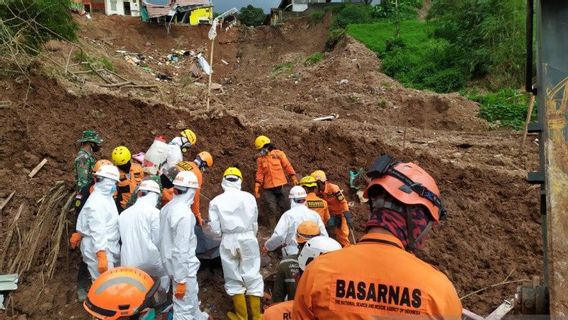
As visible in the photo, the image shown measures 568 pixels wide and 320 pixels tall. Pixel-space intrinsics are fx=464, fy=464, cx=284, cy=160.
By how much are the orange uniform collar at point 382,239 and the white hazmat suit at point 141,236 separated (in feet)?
13.0

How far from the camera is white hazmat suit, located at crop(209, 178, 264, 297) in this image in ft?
18.3

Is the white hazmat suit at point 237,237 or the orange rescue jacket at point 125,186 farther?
the orange rescue jacket at point 125,186

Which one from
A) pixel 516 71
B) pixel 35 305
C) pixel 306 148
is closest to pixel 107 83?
pixel 306 148

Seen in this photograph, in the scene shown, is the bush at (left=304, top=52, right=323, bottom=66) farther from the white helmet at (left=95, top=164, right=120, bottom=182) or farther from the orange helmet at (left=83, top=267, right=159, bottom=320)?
the orange helmet at (left=83, top=267, right=159, bottom=320)

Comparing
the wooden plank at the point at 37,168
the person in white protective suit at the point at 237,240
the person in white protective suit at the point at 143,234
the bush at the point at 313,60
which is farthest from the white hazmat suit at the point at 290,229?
the bush at the point at 313,60

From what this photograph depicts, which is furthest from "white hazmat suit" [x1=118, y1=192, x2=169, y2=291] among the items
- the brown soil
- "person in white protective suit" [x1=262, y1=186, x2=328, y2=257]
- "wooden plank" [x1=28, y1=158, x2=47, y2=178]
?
"wooden plank" [x1=28, y1=158, x2=47, y2=178]

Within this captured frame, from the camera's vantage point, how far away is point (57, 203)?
7.21 m

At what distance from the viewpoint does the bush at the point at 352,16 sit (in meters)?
28.8

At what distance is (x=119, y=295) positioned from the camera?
370 centimetres

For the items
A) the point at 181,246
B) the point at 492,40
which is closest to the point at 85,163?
the point at 181,246

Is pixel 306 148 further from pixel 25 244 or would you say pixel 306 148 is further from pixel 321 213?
pixel 25 244

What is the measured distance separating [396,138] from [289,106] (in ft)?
19.8

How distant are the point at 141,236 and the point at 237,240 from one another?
1.13m

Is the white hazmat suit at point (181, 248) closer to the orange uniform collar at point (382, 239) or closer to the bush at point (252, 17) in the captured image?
the orange uniform collar at point (382, 239)
